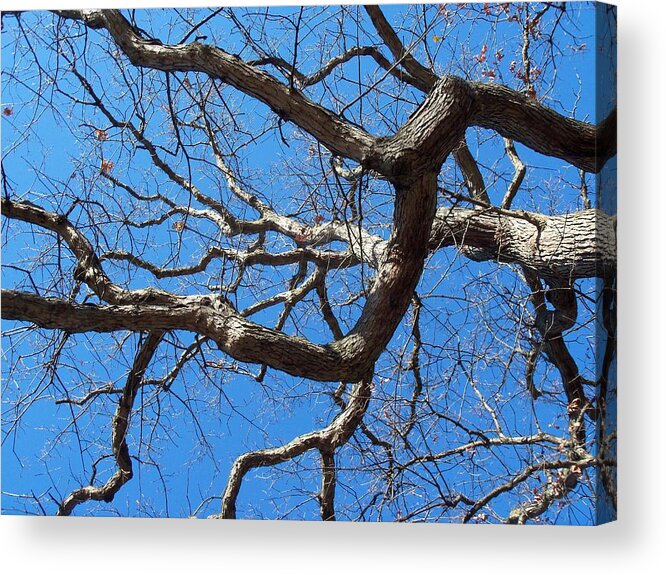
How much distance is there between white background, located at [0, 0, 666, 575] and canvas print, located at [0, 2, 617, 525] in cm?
6

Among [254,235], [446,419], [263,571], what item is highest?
[254,235]

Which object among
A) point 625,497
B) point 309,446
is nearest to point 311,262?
point 309,446

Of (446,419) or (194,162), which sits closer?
(446,419)

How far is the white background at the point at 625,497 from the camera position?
2.78 meters

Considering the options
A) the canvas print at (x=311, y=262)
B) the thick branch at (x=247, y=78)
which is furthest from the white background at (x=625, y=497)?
the thick branch at (x=247, y=78)

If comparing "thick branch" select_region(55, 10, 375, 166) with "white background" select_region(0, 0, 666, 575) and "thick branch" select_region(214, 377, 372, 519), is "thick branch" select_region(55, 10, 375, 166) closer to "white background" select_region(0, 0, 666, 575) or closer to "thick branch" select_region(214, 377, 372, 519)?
"white background" select_region(0, 0, 666, 575)

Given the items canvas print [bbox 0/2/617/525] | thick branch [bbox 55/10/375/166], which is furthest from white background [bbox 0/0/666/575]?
thick branch [bbox 55/10/375/166]

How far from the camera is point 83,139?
9.94ft

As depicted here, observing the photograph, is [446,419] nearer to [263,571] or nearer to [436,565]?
[436,565]

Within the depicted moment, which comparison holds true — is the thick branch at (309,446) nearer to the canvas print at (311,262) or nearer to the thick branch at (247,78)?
the canvas print at (311,262)

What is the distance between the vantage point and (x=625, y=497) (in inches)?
110

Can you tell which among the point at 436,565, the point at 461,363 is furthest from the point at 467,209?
the point at 436,565

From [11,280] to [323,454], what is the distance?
3.73 feet

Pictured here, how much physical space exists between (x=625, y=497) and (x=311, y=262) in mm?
1187
